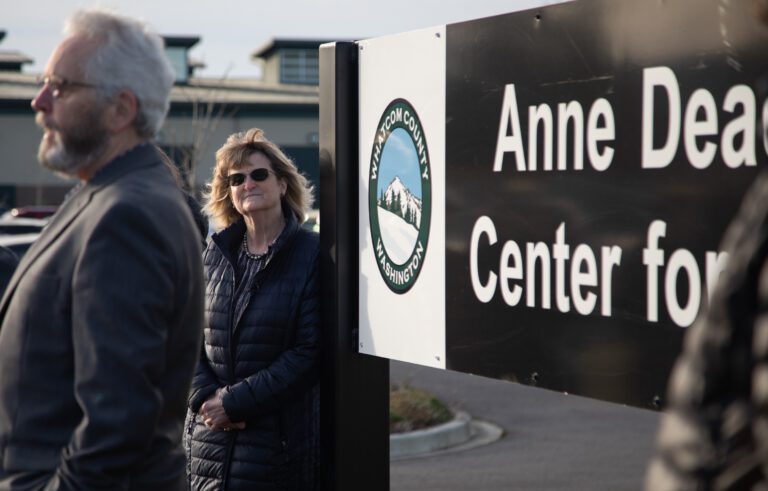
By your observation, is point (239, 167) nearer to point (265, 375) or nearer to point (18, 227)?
point (265, 375)

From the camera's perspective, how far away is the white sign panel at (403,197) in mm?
3225

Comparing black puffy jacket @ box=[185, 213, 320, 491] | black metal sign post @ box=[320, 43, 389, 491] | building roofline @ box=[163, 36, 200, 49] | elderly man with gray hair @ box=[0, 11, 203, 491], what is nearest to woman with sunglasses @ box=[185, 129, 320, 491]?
black puffy jacket @ box=[185, 213, 320, 491]

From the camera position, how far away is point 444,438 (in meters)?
9.09

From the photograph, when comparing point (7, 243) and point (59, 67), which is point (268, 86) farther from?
point (59, 67)

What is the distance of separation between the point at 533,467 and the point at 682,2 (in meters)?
6.28

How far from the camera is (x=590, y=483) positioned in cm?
774

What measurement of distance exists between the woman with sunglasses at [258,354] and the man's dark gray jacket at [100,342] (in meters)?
1.49

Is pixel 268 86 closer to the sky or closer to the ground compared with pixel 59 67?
closer to the sky

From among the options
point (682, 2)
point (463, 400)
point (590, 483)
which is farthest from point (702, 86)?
point (463, 400)

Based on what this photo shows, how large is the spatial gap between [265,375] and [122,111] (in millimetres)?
1648

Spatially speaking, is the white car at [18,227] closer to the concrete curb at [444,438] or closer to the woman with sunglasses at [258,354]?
the concrete curb at [444,438]

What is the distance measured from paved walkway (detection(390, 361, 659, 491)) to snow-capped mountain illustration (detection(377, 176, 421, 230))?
15.1ft

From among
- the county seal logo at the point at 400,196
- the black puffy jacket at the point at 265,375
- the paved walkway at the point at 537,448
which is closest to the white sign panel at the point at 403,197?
the county seal logo at the point at 400,196

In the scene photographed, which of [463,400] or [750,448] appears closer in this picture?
[750,448]
